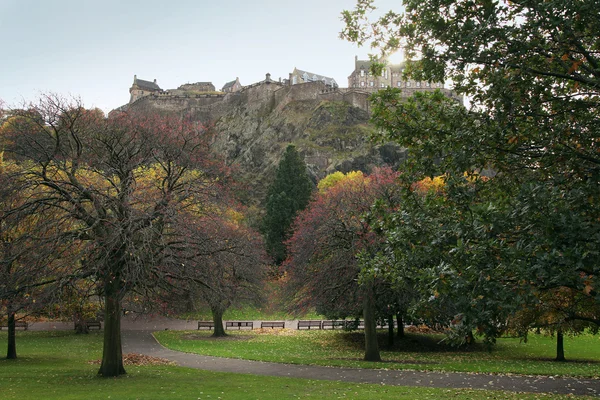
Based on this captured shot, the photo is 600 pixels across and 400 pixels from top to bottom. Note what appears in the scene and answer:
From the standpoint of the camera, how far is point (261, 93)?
116500 millimetres

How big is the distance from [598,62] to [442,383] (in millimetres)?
10723

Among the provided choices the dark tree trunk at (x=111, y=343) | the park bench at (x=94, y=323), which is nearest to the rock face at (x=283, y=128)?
the park bench at (x=94, y=323)

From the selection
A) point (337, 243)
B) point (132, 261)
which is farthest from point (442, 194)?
point (337, 243)

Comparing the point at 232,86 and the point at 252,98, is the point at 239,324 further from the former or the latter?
the point at 232,86

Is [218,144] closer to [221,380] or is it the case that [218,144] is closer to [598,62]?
[221,380]

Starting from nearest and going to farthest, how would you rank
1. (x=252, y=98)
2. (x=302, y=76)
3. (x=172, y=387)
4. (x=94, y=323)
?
(x=172, y=387) < (x=94, y=323) < (x=252, y=98) < (x=302, y=76)

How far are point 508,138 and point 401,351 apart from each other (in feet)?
70.8

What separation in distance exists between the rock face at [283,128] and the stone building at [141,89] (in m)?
16.7

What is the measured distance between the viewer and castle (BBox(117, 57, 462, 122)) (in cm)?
10988

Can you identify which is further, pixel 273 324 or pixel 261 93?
pixel 261 93

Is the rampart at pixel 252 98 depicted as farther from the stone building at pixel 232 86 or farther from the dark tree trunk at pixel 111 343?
the dark tree trunk at pixel 111 343

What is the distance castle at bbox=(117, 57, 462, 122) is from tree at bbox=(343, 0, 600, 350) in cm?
8930

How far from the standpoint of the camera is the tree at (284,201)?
200 ft

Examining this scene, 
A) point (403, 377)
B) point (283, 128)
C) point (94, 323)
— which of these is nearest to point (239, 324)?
point (94, 323)
